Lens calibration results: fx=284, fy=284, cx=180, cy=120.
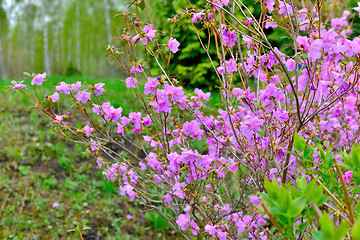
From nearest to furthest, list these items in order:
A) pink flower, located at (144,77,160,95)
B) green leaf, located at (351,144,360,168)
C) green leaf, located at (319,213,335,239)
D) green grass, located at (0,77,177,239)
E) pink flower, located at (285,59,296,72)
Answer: green leaf, located at (319,213,335,239), green leaf, located at (351,144,360,168), pink flower, located at (144,77,160,95), pink flower, located at (285,59,296,72), green grass, located at (0,77,177,239)

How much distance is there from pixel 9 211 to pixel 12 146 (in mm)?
1066

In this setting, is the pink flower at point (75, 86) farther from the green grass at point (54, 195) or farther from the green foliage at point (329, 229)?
the green foliage at point (329, 229)

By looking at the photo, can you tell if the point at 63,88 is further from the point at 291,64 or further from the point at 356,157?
the point at 356,157

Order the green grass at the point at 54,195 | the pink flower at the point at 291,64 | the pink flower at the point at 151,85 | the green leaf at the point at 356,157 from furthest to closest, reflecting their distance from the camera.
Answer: the green grass at the point at 54,195, the pink flower at the point at 291,64, the pink flower at the point at 151,85, the green leaf at the point at 356,157

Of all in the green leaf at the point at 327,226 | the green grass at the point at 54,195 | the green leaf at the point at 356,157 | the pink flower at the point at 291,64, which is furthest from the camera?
the green grass at the point at 54,195

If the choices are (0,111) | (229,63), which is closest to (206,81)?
(229,63)

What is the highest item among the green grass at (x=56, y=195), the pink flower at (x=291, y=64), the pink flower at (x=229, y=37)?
the pink flower at (x=229, y=37)

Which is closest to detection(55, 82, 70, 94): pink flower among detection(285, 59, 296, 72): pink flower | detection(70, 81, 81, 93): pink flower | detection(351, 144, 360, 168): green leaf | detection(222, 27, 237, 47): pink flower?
detection(70, 81, 81, 93): pink flower

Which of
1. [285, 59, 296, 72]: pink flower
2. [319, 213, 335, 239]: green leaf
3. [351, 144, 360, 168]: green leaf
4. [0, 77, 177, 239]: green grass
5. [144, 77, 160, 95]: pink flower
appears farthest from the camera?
[0, 77, 177, 239]: green grass

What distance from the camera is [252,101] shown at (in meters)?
1.58

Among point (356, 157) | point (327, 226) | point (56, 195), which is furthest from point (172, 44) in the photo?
point (56, 195)

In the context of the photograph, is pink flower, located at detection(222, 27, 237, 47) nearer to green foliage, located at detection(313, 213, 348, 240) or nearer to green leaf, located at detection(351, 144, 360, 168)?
green leaf, located at detection(351, 144, 360, 168)

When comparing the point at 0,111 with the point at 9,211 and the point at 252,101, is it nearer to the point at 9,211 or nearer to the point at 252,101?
the point at 9,211

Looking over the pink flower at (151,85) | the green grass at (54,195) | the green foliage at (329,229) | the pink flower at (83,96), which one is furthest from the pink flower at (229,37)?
the green grass at (54,195)
